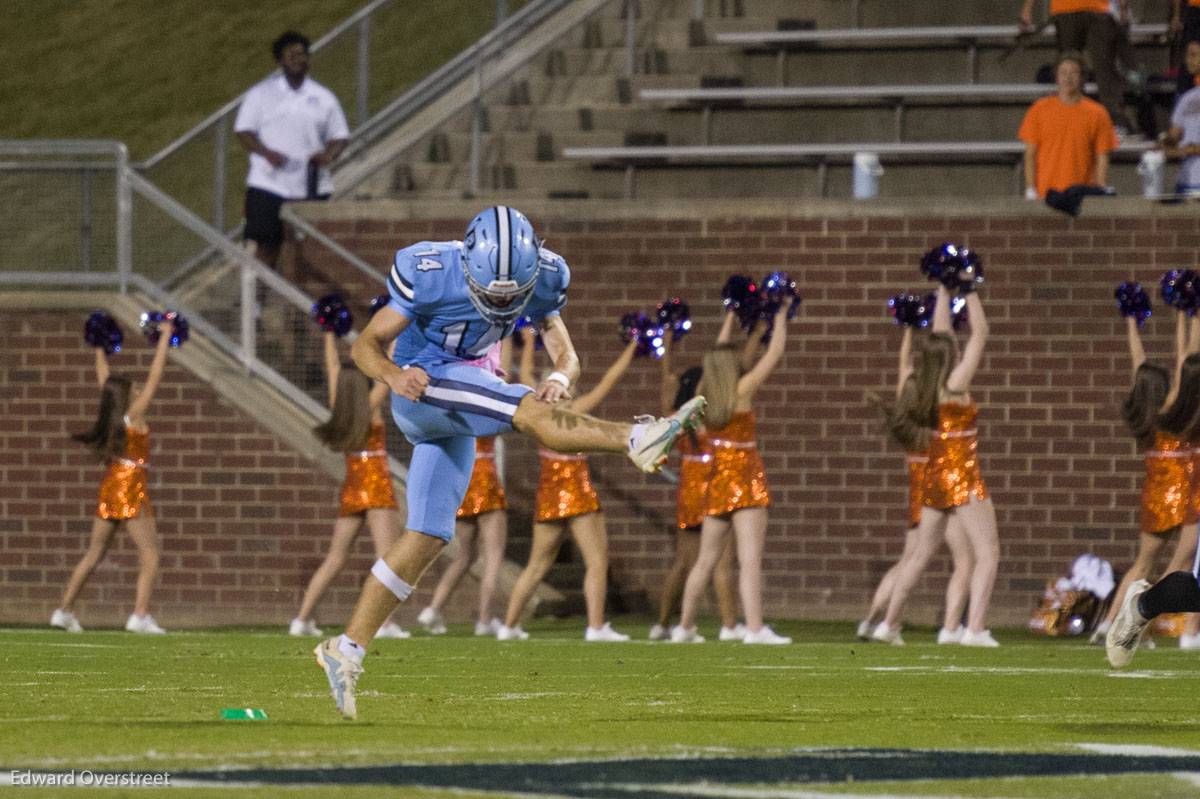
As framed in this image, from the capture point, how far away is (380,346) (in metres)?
7.45

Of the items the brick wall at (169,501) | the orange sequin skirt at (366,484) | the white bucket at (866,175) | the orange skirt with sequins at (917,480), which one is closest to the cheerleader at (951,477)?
the orange skirt with sequins at (917,480)

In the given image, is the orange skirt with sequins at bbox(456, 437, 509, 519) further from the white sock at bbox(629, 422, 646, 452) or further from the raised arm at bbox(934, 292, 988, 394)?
the white sock at bbox(629, 422, 646, 452)

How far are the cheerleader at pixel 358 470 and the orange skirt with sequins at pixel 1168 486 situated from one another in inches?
200

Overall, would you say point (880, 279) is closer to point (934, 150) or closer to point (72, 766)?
point (934, 150)

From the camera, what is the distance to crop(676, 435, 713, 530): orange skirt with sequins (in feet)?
43.9

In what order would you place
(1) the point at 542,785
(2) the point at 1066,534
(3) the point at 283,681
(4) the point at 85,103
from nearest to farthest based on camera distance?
(1) the point at 542,785 → (3) the point at 283,681 → (2) the point at 1066,534 → (4) the point at 85,103

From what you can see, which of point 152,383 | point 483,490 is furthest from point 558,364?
point 152,383

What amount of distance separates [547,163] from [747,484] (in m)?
6.08

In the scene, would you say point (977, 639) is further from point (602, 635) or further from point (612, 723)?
point (612, 723)

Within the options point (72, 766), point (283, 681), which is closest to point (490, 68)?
point (283, 681)

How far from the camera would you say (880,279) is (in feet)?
51.6

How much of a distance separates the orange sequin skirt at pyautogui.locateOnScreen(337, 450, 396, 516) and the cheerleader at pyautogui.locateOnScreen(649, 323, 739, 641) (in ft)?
6.66

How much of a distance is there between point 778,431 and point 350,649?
9.17m

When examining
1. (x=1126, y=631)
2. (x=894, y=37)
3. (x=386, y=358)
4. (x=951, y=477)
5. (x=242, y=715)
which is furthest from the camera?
(x=894, y=37)
